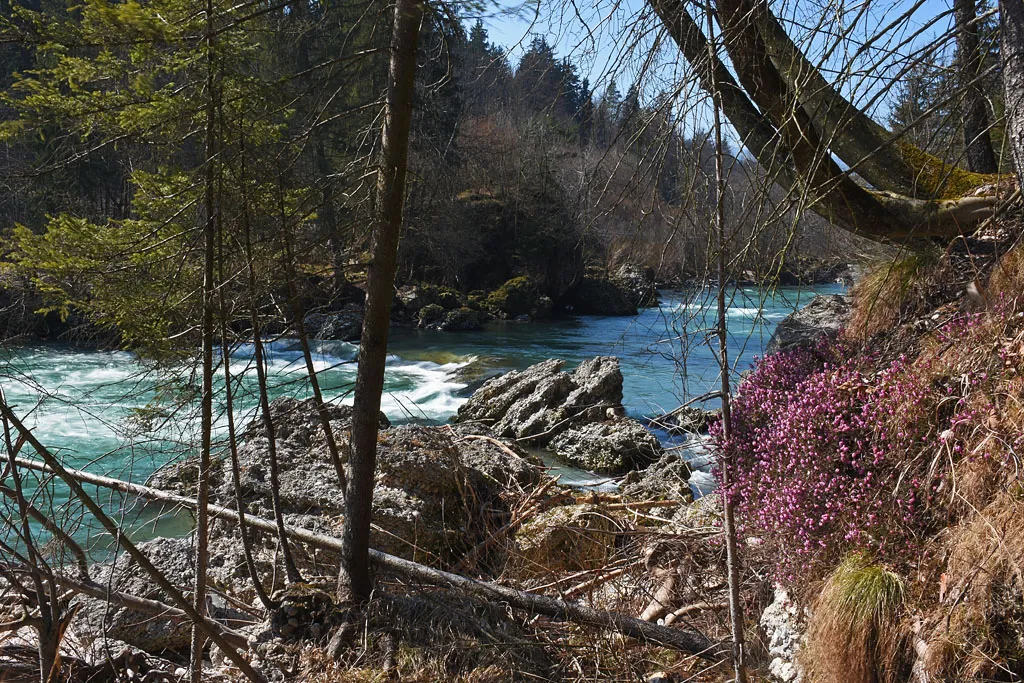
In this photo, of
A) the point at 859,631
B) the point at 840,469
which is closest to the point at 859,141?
the point at 840,469

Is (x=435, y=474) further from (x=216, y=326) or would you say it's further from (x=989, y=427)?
(x=989, y=427)

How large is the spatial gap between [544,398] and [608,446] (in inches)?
70.2

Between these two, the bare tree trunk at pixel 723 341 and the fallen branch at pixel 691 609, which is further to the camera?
the fallen branch at pixel 691 609

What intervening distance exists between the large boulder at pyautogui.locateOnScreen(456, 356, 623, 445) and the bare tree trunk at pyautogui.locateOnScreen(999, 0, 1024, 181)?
Answer: 7.85 meters

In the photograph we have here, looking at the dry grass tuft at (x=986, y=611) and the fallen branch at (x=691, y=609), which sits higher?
the dry grass tuft at (x=986, y=611)

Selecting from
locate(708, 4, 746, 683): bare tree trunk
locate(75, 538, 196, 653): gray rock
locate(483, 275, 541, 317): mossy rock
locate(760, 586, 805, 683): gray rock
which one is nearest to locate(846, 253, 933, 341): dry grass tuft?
locate(760, 586, 805, 683): gray rock

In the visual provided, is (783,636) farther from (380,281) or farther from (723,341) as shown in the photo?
(380,281)

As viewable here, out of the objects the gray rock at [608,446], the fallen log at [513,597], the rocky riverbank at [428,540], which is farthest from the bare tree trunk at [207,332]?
the gray rock at [608,446]

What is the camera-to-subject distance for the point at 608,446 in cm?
980

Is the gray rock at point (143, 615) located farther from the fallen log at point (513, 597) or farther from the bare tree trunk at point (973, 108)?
the bare tree trunk at point (973, 108)

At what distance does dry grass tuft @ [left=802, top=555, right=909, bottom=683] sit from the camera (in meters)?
3.05

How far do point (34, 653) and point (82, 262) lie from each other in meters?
1.80

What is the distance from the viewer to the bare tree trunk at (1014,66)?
258 cm

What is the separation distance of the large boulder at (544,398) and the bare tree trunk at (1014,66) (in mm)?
7850
